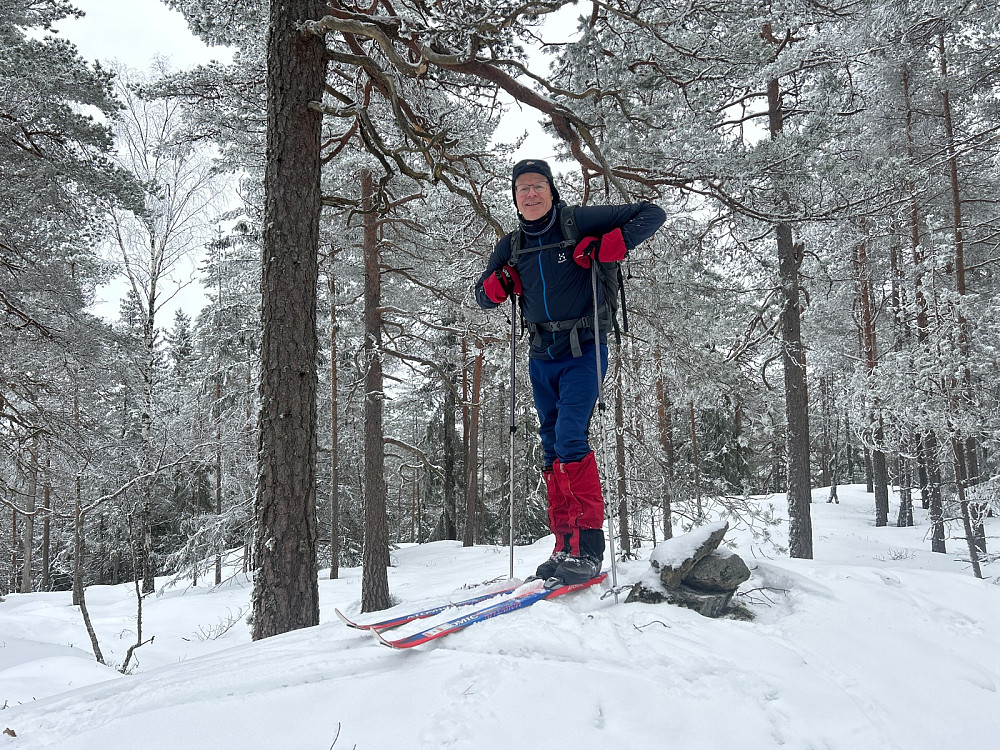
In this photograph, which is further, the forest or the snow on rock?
the forest

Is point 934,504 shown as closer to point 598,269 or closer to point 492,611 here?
point 598,269

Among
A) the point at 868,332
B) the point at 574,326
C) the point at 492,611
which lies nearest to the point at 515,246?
the point at 574,326

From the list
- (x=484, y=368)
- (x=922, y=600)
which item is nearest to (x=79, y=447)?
(x=922, y=600)

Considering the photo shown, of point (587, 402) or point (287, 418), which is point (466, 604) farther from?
point (287, 418)

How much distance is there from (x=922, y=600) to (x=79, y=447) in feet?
31.4

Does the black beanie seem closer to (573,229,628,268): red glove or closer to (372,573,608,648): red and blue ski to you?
(573,229,628,268): red glove

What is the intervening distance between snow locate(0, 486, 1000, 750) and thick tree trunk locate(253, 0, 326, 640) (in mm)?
942

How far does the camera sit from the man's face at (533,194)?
3746 mm

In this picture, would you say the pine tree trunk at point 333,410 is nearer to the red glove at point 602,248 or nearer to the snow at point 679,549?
the red glove at point 602,248

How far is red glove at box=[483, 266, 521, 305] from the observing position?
13.1ft

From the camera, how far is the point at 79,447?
794cm

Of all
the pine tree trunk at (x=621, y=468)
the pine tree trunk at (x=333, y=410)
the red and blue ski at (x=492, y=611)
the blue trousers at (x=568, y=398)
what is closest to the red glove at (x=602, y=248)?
the blue trousers at (x=568, y=398)

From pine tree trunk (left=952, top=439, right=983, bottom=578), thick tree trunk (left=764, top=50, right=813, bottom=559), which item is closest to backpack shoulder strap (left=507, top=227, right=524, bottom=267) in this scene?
thick tree trunk (left=764, top=50, right=813, bottom=559)

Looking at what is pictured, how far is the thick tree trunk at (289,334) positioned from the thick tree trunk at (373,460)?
6.39 m
